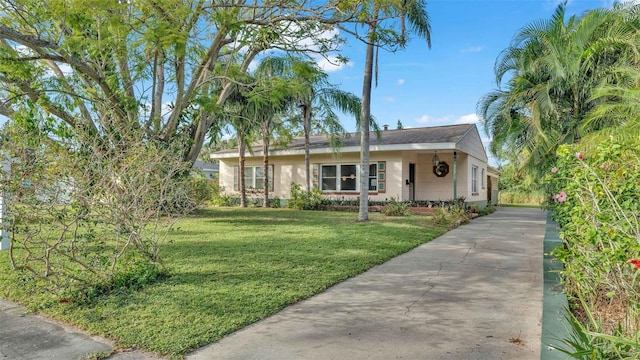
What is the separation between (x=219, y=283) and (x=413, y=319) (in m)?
2.69

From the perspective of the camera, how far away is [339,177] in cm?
1856

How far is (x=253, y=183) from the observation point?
21719 mm

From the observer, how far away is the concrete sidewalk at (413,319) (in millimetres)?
3318

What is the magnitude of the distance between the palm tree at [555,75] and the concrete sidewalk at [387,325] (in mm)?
6394

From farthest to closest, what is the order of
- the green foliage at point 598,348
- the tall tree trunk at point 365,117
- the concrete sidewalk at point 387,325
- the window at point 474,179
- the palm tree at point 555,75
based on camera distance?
1. the window at point 474,179
2. the tall tree trunk at point 365,117
3. the palm tree at point 555,75
4. the concrete sidewalk at point 387,325
5. the green foliage at point 598,348

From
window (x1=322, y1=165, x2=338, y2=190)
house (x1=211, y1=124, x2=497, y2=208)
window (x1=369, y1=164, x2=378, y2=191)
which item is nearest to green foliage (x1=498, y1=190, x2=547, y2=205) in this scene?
house (x1=211, y1=124, x2=497, y2=208)

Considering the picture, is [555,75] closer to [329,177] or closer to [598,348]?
[598,348]

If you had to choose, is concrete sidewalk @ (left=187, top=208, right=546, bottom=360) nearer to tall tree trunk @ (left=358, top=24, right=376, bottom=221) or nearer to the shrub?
the shrub

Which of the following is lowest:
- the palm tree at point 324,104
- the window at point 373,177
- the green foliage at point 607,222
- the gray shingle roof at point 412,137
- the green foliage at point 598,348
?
the green foliage at point 598,348

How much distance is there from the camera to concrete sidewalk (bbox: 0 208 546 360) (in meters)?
3.31

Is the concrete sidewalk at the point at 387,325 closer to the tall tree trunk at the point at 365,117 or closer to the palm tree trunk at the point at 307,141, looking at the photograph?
the tall tree trunk at the point at 365,117

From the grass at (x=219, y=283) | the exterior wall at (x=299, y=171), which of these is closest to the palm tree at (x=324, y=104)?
the exterior wall at (x=299, y=171)

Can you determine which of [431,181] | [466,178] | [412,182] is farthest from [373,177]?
[466,178]

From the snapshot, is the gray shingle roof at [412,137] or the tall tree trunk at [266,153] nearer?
the gray shingle roof at [412,137]
